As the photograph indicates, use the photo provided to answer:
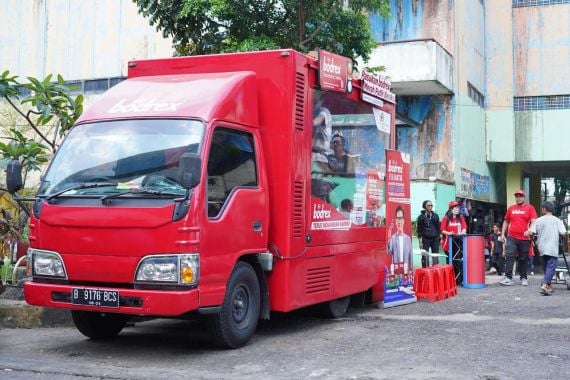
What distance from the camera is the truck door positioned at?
261 inches

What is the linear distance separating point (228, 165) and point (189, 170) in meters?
0.88

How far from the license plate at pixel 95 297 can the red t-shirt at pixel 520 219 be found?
920cm

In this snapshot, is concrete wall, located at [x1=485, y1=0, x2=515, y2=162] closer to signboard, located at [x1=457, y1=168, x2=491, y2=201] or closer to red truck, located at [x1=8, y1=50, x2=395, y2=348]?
signboard, located at [x1=457, y1=168, x2=491, y2=201]

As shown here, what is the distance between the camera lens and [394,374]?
19.9 ft

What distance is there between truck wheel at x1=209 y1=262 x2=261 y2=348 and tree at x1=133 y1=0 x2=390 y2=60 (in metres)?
6.75

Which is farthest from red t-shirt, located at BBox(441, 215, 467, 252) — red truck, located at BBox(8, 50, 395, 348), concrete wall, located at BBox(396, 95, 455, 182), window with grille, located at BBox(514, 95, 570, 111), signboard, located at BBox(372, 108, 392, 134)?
window with grille, located at BBox(514, 95, 570, 111)

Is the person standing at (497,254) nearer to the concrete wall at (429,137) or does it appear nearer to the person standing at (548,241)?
the concrete wall at (429,137)

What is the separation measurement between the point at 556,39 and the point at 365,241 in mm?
18910

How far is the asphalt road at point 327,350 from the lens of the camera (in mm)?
6148

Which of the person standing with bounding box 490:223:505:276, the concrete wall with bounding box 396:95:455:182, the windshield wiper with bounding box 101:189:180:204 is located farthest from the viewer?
the concrete wall with bounding box 396:95:455:182

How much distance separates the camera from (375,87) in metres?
10.1

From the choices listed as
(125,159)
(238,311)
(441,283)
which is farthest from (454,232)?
(125,159)

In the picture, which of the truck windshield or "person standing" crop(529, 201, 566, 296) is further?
"person standing" crop(529, 201, 566, 296)

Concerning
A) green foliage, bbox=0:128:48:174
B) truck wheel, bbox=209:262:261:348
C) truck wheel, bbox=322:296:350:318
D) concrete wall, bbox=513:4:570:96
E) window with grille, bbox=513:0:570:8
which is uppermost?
window with grille, bbox=513:0:570:8
